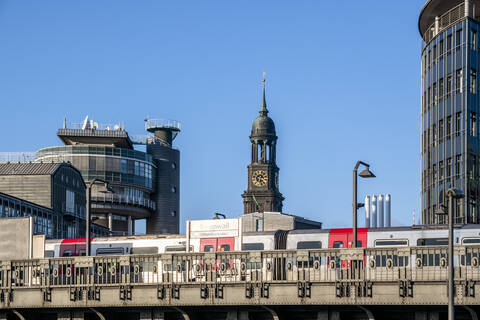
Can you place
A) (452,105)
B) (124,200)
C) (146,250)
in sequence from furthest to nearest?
(124,200), (452,105), (146,250)

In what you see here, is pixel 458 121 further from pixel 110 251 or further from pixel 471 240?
pixel 471 240

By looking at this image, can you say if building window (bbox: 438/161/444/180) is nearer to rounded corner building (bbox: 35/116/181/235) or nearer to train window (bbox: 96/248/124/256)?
train window (bbox: 96/248/124/256)

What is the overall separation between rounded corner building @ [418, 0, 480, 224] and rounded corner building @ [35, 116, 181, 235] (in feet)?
218

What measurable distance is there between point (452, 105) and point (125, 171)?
80.0m

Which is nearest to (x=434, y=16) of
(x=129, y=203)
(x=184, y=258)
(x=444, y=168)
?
(x=444, y=168)

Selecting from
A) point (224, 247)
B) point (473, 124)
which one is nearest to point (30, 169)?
point (473, 124)

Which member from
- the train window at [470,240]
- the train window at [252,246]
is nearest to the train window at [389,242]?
the train window at [470,240]

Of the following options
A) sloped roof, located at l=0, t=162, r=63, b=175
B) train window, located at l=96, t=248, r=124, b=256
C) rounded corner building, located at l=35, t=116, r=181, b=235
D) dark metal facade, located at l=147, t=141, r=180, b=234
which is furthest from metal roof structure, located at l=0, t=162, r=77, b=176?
train window, located at l=96, t=248, r=124, b=256

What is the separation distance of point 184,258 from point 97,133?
426 feet

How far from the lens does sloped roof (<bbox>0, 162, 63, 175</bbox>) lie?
12186cm

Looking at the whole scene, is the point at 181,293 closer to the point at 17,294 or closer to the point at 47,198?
the point at 17,294

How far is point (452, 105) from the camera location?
9312 centimetres

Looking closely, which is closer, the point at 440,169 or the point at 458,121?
the point at 458,121

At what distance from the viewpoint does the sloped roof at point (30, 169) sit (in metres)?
122
